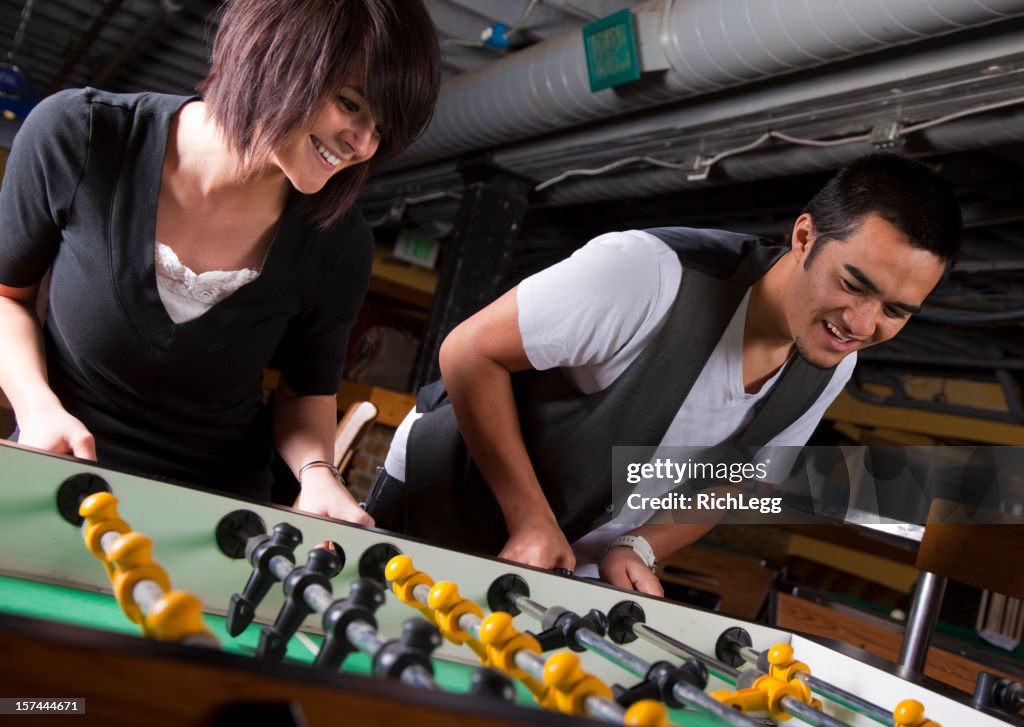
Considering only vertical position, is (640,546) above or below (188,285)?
below

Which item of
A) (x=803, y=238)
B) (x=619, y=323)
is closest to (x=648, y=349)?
(x=619, y=323)

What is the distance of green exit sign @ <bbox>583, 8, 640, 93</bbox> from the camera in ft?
9.57

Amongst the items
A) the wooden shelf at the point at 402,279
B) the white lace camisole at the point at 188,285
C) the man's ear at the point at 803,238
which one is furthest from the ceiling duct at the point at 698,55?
the wooden shelf at the point at 402,279

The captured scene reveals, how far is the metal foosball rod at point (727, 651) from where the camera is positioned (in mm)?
1030

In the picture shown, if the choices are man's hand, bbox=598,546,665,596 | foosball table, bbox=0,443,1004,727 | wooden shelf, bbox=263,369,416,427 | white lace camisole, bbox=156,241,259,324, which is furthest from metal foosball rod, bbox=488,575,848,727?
wooden shelf, bbox=263,369,416,427

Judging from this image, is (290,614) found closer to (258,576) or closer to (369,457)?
(258,576)

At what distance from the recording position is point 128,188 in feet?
4.24

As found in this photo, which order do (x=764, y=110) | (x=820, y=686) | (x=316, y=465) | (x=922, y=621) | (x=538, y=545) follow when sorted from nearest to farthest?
1. (x=820, y=686)
2. (x=538, y=545)
3. (x=316, y=465)
4. (x=922, y=621)
5. (x=764, y=110)

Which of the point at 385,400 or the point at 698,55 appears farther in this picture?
the point at 385,400

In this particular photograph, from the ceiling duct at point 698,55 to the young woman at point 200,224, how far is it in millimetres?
1336

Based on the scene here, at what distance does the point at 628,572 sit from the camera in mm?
1523

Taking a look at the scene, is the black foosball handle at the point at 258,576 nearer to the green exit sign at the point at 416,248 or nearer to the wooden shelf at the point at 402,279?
the green exit sign at the point at 416,248

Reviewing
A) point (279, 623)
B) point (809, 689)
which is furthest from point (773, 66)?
point (279, 623)

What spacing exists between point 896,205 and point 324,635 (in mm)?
1107
